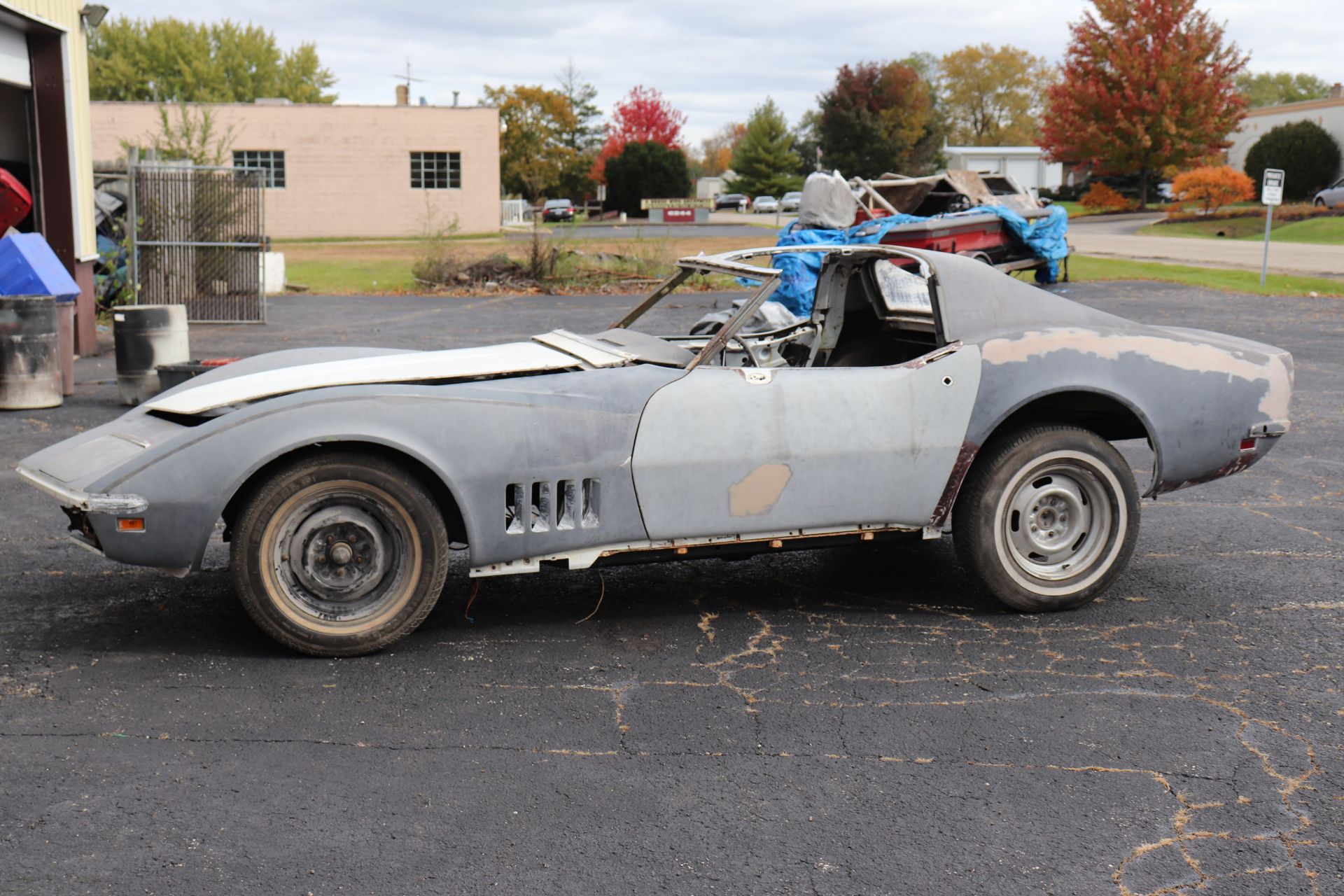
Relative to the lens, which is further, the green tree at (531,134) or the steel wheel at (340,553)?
the green tree at (531,134)

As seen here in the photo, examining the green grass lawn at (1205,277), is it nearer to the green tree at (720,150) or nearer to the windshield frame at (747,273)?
the windshield frame at (747,273)

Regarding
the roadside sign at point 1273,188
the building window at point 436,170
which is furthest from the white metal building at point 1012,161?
the roadside sign at point 1273,188

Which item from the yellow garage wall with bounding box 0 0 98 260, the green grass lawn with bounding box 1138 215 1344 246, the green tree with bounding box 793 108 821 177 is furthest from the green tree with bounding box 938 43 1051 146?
the yellow garage wall with bounding box 0 0 98 260

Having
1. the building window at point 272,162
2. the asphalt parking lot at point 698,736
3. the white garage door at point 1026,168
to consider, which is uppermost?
the white garage door at point 1026,168

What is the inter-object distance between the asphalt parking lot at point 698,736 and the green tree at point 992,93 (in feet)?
308

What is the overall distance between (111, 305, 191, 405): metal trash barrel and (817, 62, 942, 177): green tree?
191 ft

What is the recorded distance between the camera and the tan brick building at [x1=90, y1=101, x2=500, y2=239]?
42.6 m

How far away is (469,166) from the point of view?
43.4 m

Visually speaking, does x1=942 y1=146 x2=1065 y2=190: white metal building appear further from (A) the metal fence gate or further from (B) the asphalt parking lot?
(B) the asphalt parking lot

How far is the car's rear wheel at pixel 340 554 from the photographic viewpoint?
4.30m

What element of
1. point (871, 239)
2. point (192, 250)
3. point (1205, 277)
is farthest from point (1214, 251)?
point (192, 250)

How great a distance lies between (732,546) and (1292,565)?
9.53 feet

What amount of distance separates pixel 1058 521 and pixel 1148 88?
4777 cm

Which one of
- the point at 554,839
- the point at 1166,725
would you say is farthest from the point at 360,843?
the point at 1166,725
